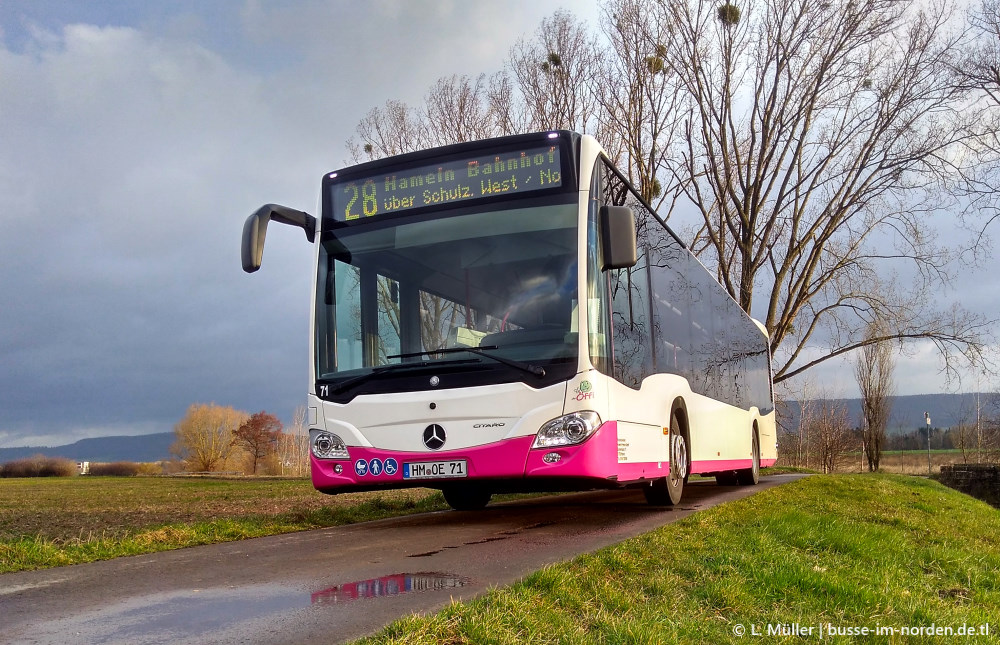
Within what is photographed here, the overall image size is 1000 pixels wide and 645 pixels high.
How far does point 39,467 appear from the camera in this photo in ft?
197

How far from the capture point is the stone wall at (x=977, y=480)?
3525cm

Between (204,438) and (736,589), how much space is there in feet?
281

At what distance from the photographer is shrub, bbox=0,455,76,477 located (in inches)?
2335

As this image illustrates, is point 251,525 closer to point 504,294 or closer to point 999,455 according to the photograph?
point 504,294

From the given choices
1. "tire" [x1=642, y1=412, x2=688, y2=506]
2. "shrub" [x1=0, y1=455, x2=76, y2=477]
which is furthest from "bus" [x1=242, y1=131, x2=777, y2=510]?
"shrub" [x1=0, y1=455, x2=76, y2=477]

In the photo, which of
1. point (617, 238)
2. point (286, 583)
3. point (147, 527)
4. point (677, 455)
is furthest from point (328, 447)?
point (677, 455)

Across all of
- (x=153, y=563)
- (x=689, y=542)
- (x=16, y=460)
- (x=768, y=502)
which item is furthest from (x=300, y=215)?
(x=16, y=460)

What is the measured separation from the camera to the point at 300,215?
8.71m

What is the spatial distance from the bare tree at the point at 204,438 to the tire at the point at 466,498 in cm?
7613

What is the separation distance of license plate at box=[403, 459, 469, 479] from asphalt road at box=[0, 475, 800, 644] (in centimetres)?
53

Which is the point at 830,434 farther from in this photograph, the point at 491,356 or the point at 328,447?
the point at 328,447

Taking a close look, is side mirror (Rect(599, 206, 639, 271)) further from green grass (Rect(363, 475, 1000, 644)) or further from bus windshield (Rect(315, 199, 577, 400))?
green grass (Rect(363, 475, 1000, 644))

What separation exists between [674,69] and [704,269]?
12.4 meters

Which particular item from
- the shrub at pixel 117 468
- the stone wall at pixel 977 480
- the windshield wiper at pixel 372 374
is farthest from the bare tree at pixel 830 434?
the shrub at pixel 117 468
